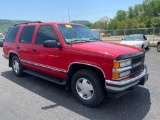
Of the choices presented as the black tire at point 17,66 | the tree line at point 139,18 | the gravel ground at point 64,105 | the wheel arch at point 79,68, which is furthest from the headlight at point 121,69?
the tree line at point 139,18

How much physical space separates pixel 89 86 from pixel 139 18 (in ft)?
303

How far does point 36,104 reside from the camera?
4.29m

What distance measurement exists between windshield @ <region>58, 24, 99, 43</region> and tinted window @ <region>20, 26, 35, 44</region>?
130cm

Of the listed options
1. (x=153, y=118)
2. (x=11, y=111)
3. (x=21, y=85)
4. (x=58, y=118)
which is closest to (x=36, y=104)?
(x=11, y=111)

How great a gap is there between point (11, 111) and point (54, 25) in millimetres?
2435

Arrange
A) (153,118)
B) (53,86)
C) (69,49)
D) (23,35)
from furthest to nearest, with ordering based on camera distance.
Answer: (23,35) < (53,86) < (69,49) < (153,118)

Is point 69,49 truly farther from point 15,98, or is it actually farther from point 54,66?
point 15,98

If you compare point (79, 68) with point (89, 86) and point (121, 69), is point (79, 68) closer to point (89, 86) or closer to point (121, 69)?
point (89, 86)

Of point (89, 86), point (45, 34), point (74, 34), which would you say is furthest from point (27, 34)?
point (89, 86)

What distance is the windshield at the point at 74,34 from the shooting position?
461 centimetres

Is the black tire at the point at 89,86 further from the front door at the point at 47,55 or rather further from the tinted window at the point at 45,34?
the tinted window at the point at 45,34

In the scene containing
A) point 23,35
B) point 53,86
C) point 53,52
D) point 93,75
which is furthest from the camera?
point 23,35

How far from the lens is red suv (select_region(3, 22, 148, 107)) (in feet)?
11.8

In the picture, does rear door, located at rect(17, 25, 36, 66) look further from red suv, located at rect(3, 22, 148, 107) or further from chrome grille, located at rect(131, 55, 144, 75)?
chrome grille, located at rect(131, 55, 144, 75)
